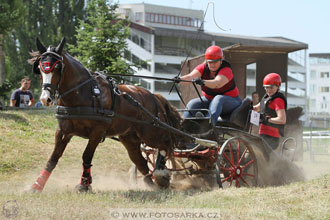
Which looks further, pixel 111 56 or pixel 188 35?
pixel 188 35

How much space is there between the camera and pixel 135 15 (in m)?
55.9

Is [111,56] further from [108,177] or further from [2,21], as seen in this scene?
[108,177]

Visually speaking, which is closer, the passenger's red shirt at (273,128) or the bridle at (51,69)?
the bridle at (51,69)

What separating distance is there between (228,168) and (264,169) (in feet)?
3.21

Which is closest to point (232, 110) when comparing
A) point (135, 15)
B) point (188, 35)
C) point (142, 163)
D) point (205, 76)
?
point (205, 76)

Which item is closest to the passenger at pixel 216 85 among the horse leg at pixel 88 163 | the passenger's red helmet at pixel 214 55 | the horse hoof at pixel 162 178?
the passenger's red helmet at pixel 214 55

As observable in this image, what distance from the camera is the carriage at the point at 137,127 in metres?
6.00

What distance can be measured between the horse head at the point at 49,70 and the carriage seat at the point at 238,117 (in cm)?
286

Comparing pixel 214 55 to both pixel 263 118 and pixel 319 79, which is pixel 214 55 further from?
pixel 319 79

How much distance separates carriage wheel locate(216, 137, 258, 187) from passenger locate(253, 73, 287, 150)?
62 cm

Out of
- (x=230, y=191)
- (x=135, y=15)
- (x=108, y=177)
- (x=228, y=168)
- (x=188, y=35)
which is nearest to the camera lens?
(x=230, y=191)

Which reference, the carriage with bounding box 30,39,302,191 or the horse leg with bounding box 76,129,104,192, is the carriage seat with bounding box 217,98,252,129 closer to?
the carriage with bounding box 30,39,302,191

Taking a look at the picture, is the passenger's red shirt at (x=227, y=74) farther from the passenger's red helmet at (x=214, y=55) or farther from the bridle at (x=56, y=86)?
the bridle at (x=56, y=86)

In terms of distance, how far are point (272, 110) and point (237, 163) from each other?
1.37m
